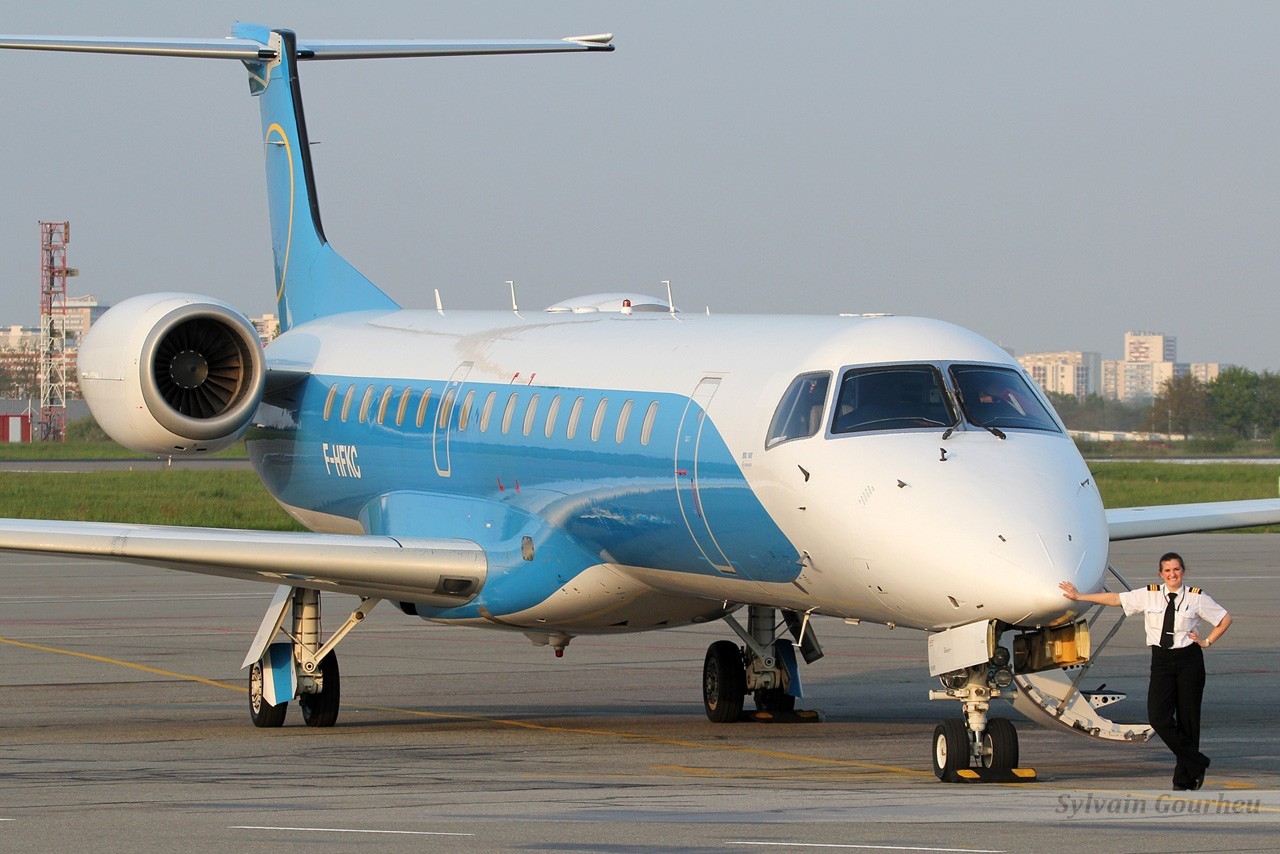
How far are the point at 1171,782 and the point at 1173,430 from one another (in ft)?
318

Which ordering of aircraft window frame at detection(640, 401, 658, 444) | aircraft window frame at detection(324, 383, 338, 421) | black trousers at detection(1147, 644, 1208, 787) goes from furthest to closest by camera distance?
aircraft window frame at detection(324, 383, 338, 421)
aircraft window frame at detection(640, 401, 658, 444)
black trousers at detection(1147, 644, 1208, 787)

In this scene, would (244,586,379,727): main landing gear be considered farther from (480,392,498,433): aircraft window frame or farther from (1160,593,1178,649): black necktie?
(1160,593,1178,649): black necktie

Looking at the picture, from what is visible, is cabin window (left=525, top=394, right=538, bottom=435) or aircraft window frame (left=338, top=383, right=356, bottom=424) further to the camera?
aircraft window frame (left=338, top=383, right=356, bottom=424)

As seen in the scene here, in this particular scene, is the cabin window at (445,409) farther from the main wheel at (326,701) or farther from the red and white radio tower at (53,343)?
the red and white radio tower at (53,343)

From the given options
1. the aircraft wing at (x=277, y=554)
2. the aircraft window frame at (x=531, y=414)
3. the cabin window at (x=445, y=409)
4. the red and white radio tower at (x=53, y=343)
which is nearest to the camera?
the aircraft wing at (x=277, y=554)

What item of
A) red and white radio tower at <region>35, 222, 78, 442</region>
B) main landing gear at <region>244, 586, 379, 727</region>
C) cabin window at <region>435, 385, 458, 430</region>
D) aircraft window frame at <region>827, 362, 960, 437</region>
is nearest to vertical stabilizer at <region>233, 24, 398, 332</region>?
cabin window at <region>435, 385, 458, 430</region>

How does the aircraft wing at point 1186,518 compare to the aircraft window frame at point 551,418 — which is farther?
the aircraft wing at point 1186,518

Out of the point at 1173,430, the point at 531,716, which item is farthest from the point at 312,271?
the point at 1173,430

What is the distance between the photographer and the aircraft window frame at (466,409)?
17375mm

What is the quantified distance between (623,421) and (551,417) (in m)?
1.22

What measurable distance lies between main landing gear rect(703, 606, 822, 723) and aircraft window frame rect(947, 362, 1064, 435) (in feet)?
14.2

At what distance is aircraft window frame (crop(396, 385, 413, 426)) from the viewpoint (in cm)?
1839

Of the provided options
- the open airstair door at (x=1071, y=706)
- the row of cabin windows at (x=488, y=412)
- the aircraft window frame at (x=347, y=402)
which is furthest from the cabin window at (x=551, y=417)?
the open airstair door at (x=1071, y=706)

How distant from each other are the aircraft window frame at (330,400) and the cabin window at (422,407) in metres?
1.85
